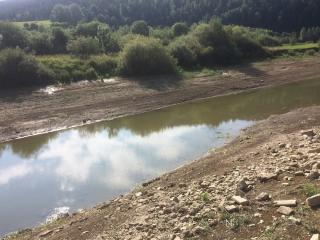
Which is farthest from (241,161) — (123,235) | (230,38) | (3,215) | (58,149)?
(230,38)

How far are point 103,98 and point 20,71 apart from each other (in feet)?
24.8

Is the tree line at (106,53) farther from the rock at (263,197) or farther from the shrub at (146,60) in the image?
the rock at (263,197)

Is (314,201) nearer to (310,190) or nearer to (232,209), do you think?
(310,190)

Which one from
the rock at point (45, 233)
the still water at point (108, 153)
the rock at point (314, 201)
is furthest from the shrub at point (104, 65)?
the rock at point (314, 201)

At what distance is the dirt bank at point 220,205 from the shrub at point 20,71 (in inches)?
948

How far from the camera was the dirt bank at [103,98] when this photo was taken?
101 ft

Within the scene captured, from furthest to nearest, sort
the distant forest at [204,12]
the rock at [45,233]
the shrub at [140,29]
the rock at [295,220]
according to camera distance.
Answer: the distant forest at [204,12], the shrub at [140,29], the rock at [45,233], the rock at [295,220]

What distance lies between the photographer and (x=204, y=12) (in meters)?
115

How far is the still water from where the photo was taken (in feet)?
57.6

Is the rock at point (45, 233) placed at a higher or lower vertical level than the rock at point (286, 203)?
lower

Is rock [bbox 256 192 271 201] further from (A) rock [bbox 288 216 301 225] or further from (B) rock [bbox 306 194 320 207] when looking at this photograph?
(A) rock [bbox 288 216 301 225]

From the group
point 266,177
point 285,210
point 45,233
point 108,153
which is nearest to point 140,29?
point 108,153

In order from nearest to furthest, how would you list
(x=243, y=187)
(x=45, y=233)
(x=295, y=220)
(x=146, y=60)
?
(x=295, y=220) → (x=243, y=187) → (x=45, y=233) → (x=146, y=60)

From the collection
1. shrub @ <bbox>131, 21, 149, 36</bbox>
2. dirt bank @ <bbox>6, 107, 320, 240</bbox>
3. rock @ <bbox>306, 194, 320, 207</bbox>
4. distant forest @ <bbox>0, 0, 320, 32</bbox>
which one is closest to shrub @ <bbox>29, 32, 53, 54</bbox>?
shrub @ <bbox>131, 21, 149, 36</bbox>
